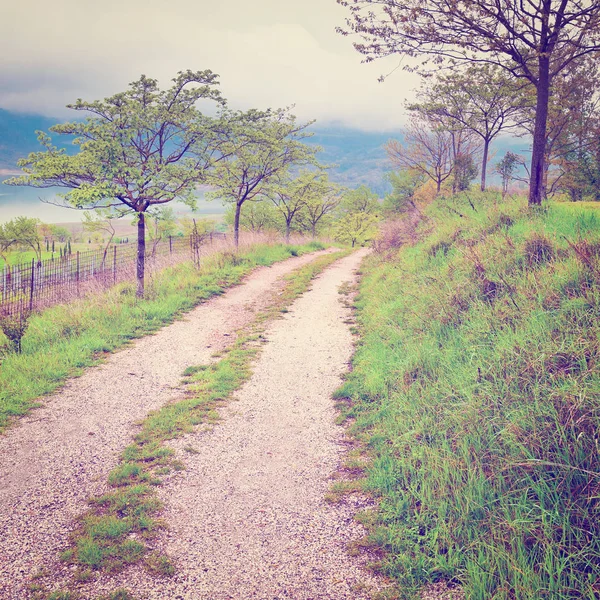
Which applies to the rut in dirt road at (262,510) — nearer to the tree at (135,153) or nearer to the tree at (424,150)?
the tree at (135,153)

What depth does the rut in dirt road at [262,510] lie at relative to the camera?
3.04 metres

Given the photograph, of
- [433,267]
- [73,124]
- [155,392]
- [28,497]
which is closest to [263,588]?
[28,497]

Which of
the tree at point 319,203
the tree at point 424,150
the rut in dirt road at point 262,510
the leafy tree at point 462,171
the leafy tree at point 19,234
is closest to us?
the rut in dirt road at point 262,510

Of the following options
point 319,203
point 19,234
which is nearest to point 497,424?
point 319,203

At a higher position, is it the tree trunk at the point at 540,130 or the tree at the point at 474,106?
the tree at the point at 474,106

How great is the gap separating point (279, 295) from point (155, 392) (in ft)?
23.0

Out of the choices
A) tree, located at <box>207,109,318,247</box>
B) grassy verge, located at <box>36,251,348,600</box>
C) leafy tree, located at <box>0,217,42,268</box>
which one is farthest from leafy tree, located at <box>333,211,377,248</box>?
grassy verge, located at <box>36,251,348,600</box>

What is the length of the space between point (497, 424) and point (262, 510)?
7.94ft

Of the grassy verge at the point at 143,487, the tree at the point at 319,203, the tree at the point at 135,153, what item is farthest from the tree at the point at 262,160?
the grassy verge at the point at 143,487

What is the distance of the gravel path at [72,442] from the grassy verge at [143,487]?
193 millimetres

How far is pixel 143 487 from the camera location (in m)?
4.10

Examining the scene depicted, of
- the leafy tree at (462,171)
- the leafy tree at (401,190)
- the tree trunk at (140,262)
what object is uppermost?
the leafy tree at (401,190)

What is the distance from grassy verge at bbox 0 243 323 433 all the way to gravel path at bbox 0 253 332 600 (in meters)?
0.34

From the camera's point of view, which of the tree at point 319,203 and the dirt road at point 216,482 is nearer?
the dirt road at point 216,482
